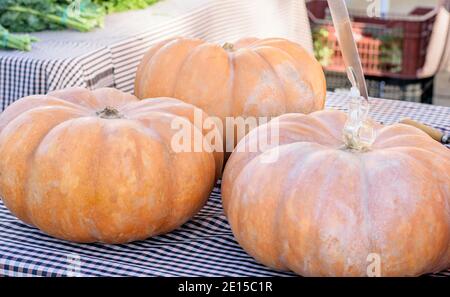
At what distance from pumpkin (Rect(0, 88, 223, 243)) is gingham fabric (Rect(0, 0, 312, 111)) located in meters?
1.60

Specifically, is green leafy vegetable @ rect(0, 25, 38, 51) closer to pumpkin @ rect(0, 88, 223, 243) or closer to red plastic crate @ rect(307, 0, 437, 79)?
pumpkin @ rect(0, 88, 223, 243)

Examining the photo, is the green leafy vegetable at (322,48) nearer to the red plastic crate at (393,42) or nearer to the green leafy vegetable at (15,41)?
the red plastic crate at (393,42)

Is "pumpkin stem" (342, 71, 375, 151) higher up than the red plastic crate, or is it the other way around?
"pumpkin stem" (342, 71, 375, 151)

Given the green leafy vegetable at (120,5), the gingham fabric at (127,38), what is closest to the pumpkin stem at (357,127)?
the gingham fabric at (127,38)

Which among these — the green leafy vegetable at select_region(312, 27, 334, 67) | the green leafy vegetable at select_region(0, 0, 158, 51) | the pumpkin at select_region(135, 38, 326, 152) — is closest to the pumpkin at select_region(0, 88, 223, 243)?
the pumpkin at select_region(135, 38, 326, 152)

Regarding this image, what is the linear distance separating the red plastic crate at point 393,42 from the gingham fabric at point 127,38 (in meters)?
0.48

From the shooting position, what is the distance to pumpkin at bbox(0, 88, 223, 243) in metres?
1.56

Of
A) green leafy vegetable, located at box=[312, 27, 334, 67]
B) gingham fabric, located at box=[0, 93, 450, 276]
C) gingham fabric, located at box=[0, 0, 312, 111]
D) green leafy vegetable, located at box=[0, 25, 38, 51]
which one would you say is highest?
gingham fabric, located at box=[0, 93, 450, 276]

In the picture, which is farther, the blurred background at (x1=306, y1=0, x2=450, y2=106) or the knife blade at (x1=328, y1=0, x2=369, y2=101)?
the blurred background at (x1=306, y1=0, x2=450, y2=106)

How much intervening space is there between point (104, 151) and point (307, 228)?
17.6 inches

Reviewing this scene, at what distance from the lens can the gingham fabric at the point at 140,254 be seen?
1515mm

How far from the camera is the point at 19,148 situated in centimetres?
162

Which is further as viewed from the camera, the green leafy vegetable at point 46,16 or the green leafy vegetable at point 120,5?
the green leafy vegetable at point 120,5
